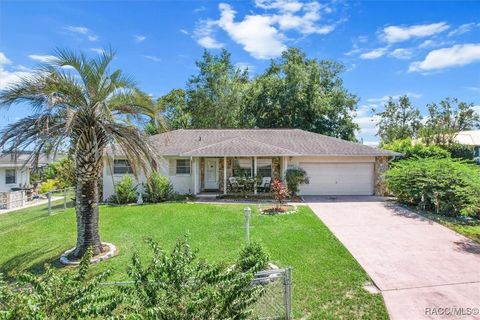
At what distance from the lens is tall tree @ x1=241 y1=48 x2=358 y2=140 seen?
101 feet

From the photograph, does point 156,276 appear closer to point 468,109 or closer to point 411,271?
point 411,271

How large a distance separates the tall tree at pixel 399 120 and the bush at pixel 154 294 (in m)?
49.6

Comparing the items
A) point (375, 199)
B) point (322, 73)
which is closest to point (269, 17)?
point (375, 199)

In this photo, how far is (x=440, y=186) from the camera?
14211mm

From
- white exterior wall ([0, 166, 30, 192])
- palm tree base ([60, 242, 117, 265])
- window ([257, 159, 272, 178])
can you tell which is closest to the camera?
palm tree base ([60, 242, 117, 265])

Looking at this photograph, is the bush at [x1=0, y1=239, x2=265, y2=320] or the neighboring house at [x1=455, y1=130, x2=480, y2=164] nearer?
the bush at [x1=0, y1=239, x2=265, y2=320]

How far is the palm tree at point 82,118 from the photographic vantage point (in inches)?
312

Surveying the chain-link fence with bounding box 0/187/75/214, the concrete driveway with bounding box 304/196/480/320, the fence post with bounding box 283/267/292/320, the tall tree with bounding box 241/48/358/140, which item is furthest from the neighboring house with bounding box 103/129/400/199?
the fence post with bounding box 283/267/292/320

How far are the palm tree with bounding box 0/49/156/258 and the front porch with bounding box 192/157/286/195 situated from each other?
991 centimetres

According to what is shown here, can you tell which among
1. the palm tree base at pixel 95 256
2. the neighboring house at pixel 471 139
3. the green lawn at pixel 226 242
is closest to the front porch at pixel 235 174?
the green lawn at pixel 226 242

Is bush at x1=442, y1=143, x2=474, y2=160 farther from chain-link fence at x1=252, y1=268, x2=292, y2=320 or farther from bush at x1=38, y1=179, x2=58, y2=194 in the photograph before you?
bush at x1=38, y1=179, x2=58, y2=194

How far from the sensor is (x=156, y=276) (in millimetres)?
4055

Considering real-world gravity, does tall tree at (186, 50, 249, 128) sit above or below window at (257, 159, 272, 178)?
above

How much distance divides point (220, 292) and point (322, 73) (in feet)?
112
